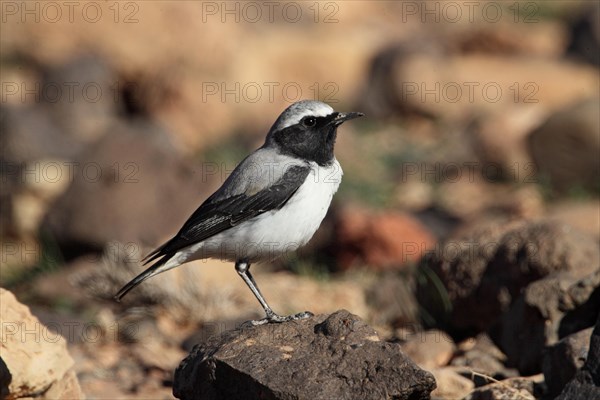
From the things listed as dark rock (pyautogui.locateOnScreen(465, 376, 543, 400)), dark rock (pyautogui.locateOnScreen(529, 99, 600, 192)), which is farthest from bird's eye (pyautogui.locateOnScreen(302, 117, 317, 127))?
dark rock (pyautogui.locateOnScreen(529, 99, 600, 192))

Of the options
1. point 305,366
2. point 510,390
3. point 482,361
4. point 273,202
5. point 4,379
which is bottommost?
point 482,361

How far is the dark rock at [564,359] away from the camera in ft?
19.1

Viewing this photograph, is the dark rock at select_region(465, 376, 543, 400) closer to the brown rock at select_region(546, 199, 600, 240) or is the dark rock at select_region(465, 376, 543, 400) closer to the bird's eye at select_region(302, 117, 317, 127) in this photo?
the bird's eye at select_region(302, 117, 317, 127)

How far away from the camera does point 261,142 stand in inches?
577

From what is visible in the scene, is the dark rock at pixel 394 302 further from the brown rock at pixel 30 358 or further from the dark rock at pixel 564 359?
the brown rock at pixel 30 358

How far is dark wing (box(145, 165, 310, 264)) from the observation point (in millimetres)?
6797

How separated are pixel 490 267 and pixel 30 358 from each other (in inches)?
139

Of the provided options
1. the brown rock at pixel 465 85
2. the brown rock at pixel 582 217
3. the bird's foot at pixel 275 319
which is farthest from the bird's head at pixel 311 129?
the brown rock at pixel 465 85

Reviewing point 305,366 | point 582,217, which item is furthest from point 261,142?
point 305,366

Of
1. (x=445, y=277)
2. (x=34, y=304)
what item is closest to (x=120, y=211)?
(x=34, y=304)

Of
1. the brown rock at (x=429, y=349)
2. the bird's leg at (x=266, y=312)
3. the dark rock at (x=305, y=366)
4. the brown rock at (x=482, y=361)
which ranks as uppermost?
the dark rock at (x=305, y=366)

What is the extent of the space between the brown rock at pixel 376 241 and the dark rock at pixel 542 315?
396 centimetres

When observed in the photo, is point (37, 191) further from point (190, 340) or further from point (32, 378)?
point (32, 378)

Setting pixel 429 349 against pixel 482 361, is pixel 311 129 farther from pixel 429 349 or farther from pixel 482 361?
pixel 482 361
